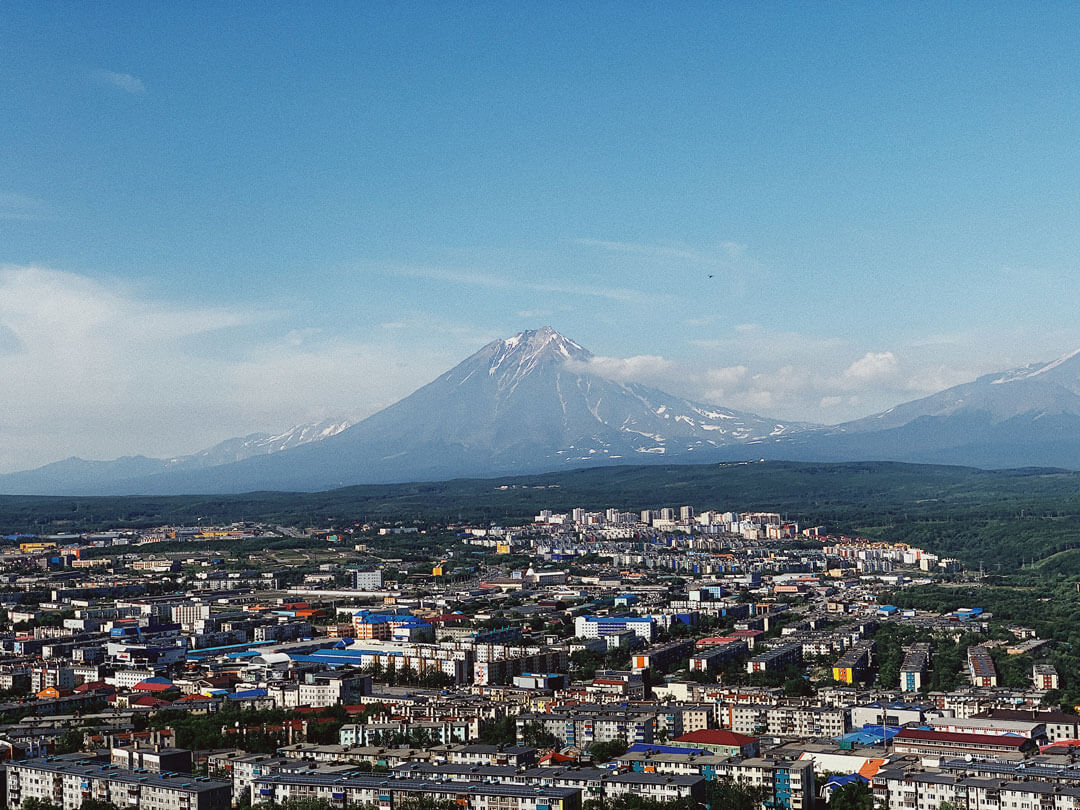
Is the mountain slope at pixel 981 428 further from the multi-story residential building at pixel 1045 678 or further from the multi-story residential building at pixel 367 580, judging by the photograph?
the multi-story residential building at pixel 1045 678

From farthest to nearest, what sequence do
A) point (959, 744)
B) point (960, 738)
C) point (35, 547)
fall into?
1. point (35, 547)
2. point (960, 738)
3. point (959, 744)

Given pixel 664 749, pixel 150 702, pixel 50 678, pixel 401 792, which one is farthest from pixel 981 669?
pixel 50 678

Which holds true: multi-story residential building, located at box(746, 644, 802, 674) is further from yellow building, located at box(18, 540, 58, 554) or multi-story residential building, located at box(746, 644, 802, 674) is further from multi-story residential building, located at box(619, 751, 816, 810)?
yellow building, located at box(18, 540, 58, 554)

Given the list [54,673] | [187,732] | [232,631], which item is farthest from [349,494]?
[187,732]

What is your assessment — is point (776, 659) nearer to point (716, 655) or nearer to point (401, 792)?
point (716, 655)

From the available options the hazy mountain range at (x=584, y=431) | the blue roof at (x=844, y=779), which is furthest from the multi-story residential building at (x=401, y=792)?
the hazy mountain range at (x=584, y=431)
